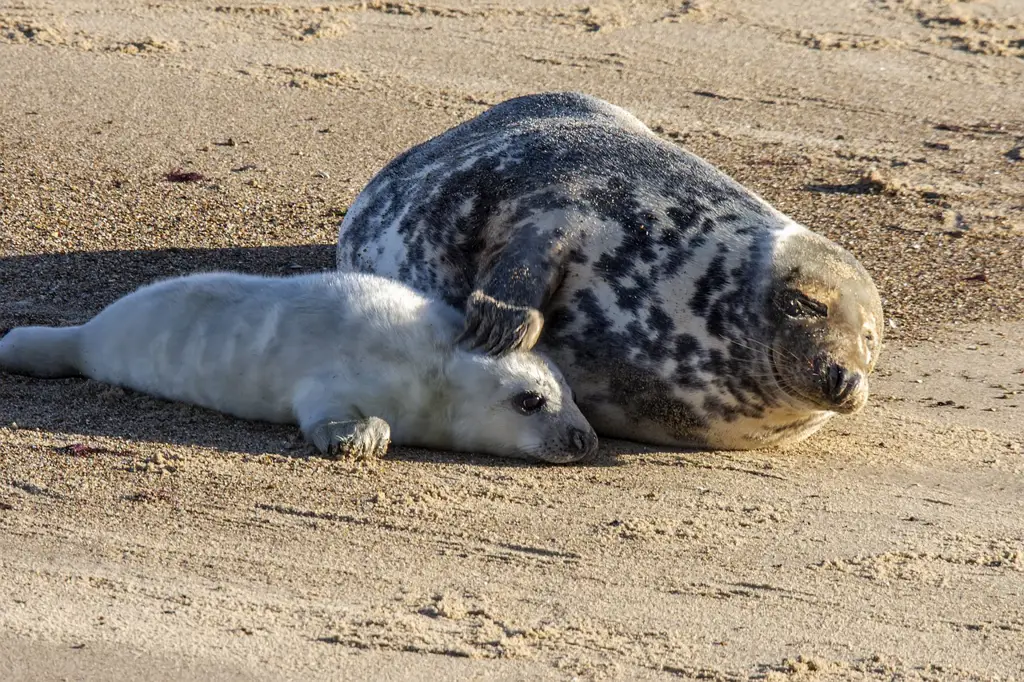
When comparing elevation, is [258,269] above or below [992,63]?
below

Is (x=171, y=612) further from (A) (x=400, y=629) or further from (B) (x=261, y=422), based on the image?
(B) (x=261, y=422)

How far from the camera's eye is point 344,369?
472cm

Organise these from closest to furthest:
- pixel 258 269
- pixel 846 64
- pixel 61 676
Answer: pixel 61 676 → pixel 258 269 → pixel 846 64

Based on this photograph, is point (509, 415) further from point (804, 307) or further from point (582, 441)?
point (804, 307)

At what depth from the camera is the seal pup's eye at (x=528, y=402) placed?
481 centimetres

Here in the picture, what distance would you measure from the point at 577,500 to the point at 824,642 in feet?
3.25

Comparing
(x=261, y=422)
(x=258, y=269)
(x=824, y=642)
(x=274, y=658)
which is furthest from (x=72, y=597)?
(x=258, y=269)

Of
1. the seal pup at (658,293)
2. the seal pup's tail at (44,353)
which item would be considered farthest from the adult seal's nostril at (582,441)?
the seal pup's tail at (44,353)

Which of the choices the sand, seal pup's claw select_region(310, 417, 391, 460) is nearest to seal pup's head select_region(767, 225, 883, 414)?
the sand

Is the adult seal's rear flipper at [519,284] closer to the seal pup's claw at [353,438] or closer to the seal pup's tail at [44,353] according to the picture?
the seal pup's claw at [353,438]

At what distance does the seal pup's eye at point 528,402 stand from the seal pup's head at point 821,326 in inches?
27.7

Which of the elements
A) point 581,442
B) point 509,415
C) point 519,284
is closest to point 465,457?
point 509,415

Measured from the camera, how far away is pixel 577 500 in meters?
4.49

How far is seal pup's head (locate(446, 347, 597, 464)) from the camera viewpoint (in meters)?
4.78
